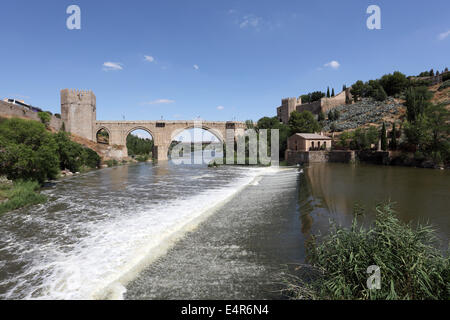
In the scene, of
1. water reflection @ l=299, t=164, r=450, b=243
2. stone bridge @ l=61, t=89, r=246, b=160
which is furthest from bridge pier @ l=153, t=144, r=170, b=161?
water reflection @ l=299, t=164, r=450, b=243

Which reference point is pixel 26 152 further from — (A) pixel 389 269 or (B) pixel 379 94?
(B) pixel 379 94

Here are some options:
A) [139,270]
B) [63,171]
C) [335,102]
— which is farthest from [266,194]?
[335,102]

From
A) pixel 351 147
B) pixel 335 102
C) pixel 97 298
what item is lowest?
Result: pixel 97 298

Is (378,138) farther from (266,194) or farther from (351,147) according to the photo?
(266,194)

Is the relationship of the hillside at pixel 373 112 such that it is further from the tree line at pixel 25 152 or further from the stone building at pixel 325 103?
the tree line at pixel 25 152

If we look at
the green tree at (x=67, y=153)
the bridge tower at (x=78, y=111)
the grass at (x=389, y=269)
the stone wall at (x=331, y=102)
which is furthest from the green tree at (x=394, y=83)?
the grass at (x=389, y=269)

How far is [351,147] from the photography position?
2759 centimetres

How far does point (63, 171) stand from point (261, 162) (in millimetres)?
20151

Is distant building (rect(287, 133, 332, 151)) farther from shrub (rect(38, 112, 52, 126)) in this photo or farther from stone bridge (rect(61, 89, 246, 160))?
shrub (rect(38, 112, 52, 126))

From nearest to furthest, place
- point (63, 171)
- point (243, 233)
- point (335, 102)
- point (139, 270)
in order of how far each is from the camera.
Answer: point (139, 270), point (243, 233), point (63, 171), point (335, 102)

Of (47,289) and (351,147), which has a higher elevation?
(351,147)

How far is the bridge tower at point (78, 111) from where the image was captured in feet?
128

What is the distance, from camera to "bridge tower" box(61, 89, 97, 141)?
39.0 m

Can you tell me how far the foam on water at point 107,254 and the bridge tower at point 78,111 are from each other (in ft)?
122
